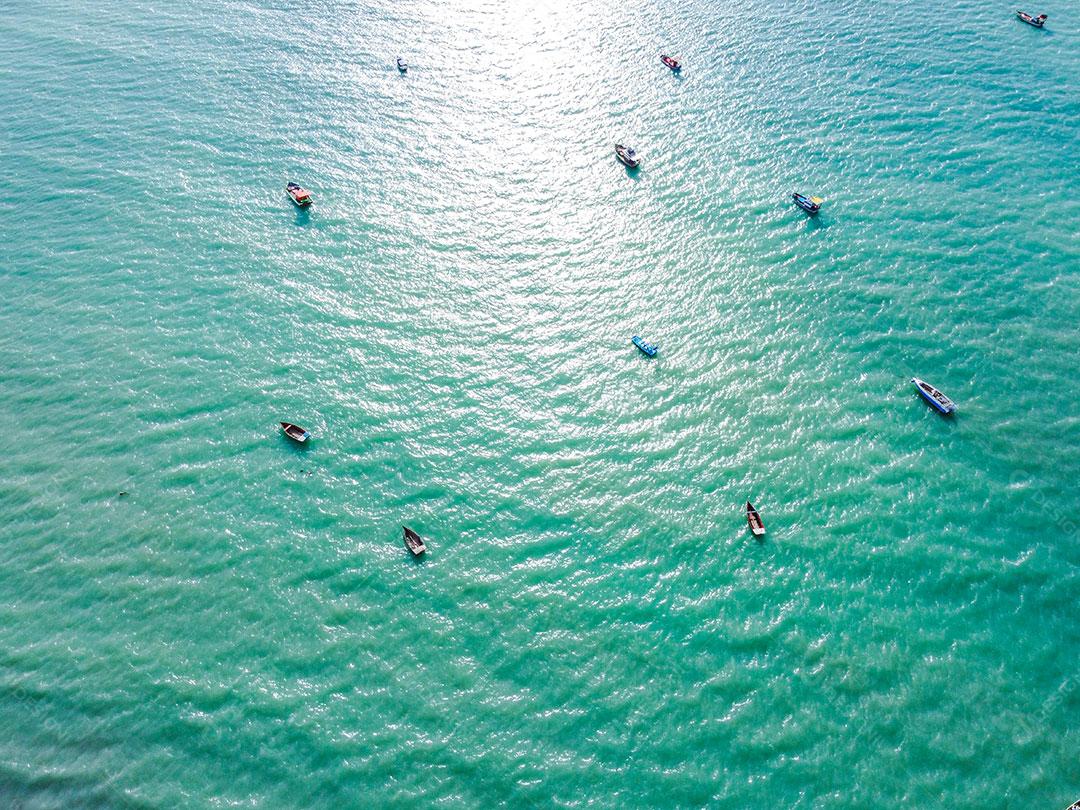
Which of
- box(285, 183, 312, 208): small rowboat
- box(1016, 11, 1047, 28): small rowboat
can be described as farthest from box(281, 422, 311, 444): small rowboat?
box(1016, 11, 1047, 28): small rowboat

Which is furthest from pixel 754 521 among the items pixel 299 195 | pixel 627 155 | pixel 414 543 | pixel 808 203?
pixel 299 195

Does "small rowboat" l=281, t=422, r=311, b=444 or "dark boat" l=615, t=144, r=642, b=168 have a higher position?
"dark boat" l=615, t=144, r=642, b=168

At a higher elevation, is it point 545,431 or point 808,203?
point 808,203

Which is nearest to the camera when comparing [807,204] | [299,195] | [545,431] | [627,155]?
[545,431]

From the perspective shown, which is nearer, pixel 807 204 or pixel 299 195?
pixel 807 204

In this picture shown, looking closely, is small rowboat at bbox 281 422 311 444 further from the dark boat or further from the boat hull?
the boat hull

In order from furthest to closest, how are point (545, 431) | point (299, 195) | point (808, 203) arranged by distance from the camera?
1. point (299, 195)
2. point (808, 203)
3. point (545, 431)

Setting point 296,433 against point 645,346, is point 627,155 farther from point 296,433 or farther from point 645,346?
point 296,433

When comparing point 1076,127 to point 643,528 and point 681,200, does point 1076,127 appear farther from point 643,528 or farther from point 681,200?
point 643,528
